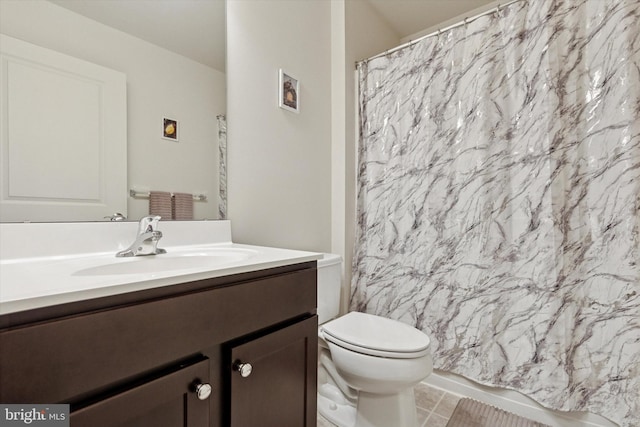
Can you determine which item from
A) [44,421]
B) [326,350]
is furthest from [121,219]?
[326,350]

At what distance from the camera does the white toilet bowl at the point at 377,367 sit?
1.13m

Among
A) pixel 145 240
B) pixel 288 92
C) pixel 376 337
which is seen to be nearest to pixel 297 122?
pixel 288 92

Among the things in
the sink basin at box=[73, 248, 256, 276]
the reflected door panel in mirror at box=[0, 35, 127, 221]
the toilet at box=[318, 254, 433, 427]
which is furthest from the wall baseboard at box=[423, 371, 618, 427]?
the reflected door panel in mirror at box=[0, 35, 127, 221]

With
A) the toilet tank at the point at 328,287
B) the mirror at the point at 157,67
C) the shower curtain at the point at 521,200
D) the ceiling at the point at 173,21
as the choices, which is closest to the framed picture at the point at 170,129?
the mirror at the point at 157,67

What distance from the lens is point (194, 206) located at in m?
1.24

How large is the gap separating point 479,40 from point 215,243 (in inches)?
63.8

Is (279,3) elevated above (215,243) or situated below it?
above

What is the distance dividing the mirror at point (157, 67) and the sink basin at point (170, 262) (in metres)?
0.21

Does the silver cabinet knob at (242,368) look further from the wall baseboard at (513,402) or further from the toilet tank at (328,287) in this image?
the wall baseboard at (513,402)

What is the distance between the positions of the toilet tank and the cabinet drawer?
2.34ft

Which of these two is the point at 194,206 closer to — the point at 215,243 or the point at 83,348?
the point at 215,243

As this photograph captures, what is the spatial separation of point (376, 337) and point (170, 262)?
88 centimetres

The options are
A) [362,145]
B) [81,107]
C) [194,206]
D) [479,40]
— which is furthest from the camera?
[362,145]

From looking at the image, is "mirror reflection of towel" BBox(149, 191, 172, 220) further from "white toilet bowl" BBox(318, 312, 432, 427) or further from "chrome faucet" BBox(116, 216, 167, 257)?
"white toilet bowl" BBox(318, 312, 432, 427)
